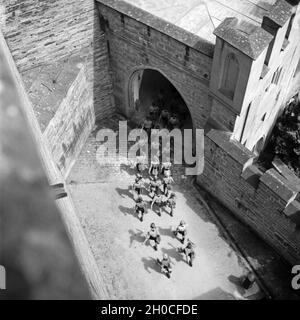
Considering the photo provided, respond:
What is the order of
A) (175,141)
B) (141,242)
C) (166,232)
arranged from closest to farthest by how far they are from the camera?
(141,242), (166,232), (175,141)

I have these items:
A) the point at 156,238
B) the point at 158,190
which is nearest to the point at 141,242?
the point at 156,238

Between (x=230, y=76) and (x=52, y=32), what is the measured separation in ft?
17.9

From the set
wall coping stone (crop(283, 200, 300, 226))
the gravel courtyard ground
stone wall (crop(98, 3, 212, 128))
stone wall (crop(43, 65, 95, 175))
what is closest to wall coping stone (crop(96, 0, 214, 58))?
stone wall (crop(98, 3, 212, 128))

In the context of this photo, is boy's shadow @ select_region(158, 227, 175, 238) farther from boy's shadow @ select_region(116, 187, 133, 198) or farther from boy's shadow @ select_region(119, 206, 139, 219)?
boy's shadow @ select_region(116, 187, 133, 198)

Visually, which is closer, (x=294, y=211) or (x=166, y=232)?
(x=294, y=211)

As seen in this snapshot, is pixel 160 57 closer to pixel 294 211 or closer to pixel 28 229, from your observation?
pixel 294 211

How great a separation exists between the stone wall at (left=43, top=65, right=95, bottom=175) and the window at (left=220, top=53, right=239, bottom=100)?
4817mm

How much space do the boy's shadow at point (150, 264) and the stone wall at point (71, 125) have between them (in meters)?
3.92

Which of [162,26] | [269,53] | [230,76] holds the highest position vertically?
[162,26]

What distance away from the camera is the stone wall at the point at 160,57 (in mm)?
12586

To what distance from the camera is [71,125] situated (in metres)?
14.7

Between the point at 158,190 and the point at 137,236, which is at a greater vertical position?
the point at 158,190

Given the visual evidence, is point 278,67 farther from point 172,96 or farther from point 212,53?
point 172,96
